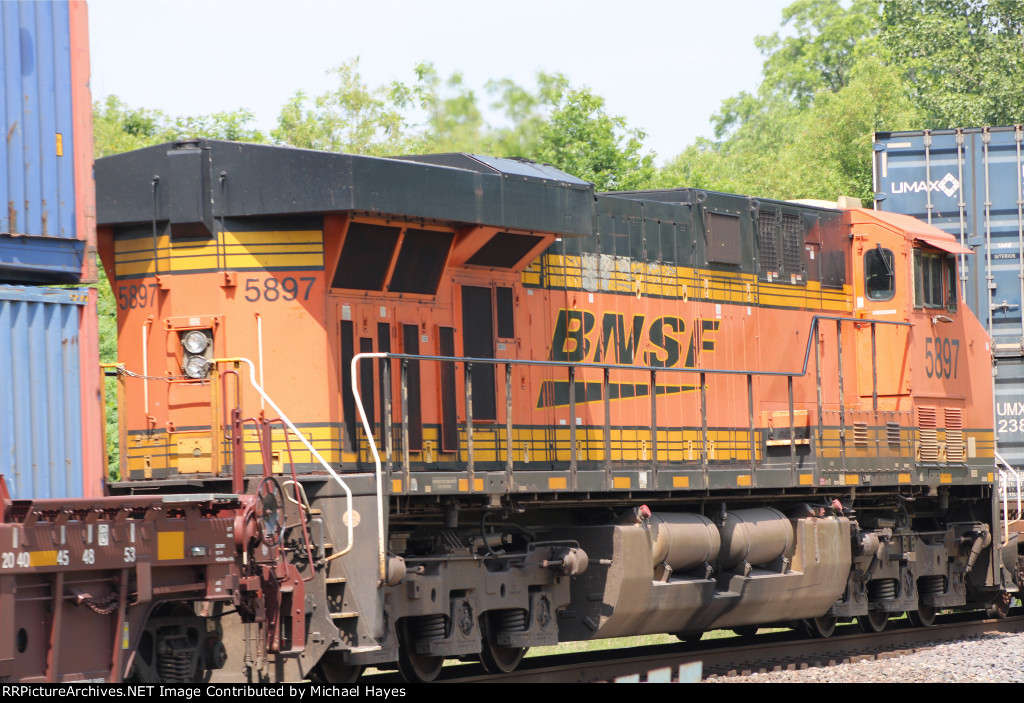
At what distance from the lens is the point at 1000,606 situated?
1533cm

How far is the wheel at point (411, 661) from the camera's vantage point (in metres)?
9.55

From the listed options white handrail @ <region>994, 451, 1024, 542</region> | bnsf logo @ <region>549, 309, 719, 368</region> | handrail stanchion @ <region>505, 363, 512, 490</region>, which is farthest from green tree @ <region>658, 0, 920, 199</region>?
handrail stanchion @ <region>505, 363, 512, 490</region>

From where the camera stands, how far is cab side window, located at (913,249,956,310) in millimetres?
13922

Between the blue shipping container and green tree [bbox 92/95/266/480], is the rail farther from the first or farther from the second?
green tree [bbox 92/95/266/480]

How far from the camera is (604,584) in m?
10.6

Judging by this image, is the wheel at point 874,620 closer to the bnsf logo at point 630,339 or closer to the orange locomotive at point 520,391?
the orange locomotive at point 520,391

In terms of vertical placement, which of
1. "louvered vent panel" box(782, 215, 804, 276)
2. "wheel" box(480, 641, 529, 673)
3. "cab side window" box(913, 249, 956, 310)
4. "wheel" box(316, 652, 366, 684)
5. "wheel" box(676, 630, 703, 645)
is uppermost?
"louvered vent panel" box(782, 215, 804, 276)

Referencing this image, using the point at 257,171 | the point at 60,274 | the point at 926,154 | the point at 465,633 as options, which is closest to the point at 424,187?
the point at 257,171

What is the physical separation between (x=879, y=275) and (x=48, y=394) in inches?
365

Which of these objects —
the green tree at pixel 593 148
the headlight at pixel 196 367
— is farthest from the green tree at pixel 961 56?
the headlight at pixel 196 367

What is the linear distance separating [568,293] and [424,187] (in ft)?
8.10

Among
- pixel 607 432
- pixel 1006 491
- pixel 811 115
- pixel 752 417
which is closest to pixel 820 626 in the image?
pixel 752 417

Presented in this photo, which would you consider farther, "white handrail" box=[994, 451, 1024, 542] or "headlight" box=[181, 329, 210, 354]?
"white handrail" box=[994, 451, 1024, 542]

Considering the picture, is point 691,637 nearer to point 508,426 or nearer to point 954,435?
point 954,435
